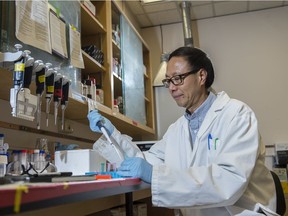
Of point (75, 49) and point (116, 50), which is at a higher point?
point (116, 50)

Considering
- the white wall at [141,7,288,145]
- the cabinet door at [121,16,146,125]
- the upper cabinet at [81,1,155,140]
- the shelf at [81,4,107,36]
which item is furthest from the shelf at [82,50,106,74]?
the white wall at [141,7,288,145]

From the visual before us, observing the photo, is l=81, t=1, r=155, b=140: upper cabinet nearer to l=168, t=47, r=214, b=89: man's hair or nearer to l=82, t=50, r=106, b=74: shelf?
l=82, t=50, r=106, b=74: shelf

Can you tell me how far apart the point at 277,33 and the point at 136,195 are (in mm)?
2378

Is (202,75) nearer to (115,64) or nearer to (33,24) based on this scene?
(33,24)

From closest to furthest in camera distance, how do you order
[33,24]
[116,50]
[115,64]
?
1. [33,24]
2. [115,64]
3. [116,50]

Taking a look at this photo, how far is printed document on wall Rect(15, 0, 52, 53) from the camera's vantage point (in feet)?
3.84

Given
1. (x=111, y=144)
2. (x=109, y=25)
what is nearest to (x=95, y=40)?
(x=109, y=25)

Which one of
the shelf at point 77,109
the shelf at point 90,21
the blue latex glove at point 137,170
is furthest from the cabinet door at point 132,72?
the blue latex glove at point 137,170

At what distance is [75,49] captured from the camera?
65.7 inches

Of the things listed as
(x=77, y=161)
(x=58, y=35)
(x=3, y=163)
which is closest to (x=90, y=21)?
(x=58, y=35)

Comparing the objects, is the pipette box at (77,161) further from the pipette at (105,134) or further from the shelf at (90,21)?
the shelf at (90,21)

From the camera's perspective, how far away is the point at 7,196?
479mm

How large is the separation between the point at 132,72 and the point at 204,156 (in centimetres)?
152

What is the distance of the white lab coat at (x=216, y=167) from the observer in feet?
3.36
